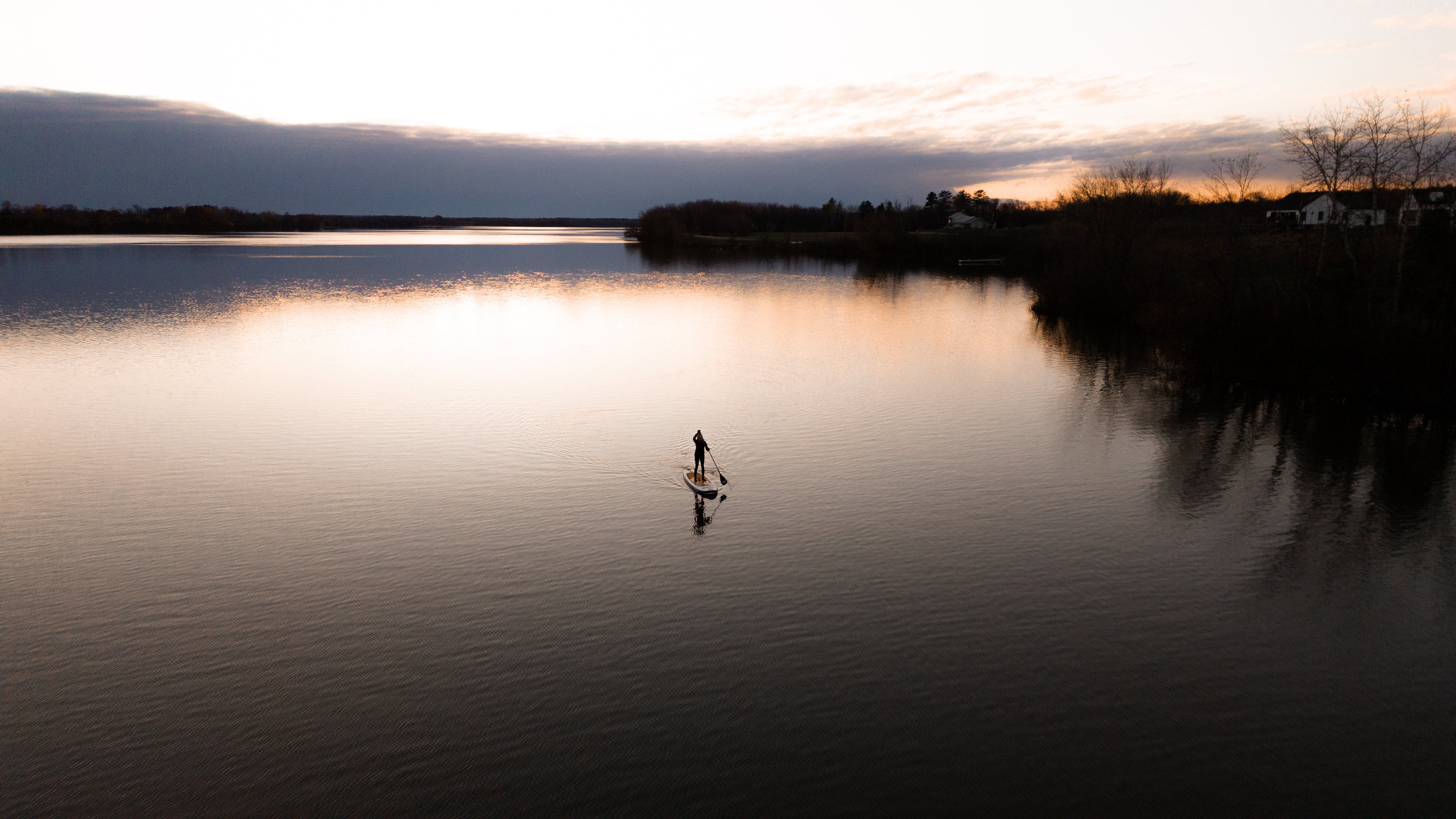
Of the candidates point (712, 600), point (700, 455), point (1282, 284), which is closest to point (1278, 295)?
point (1282, 284)

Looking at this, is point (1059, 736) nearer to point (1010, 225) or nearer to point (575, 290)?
Result: point (575, 290)

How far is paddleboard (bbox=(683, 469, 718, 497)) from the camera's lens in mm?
20922

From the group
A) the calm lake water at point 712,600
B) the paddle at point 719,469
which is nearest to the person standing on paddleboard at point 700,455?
the paddle at point 719,469

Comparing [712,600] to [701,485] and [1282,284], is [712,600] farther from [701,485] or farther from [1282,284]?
[1282,284]

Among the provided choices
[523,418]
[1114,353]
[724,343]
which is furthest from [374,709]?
[1114,353]

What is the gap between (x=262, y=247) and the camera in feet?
471

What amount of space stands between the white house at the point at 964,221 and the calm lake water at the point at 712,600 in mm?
135776

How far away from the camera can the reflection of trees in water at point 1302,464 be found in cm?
1878

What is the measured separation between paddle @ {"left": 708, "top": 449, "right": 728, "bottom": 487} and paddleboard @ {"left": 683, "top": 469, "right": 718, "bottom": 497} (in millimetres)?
266

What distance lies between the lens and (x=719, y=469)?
2281 cm

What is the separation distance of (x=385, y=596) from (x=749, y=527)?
26.4 ft

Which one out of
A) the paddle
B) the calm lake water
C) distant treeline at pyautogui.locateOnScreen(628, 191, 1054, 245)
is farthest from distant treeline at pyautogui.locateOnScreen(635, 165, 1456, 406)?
distant treeline at pyautogui.locateOnScreen(628, 191, 1054, 245)

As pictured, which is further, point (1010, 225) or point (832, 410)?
point (1010, 225)

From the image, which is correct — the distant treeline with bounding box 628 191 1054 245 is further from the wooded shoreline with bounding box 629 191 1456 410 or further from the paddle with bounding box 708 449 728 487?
the paddle with bounding box 708 449 728 487
